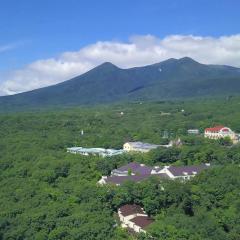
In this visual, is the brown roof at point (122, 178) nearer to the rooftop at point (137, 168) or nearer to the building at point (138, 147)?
the rooftop at point (137, 168)

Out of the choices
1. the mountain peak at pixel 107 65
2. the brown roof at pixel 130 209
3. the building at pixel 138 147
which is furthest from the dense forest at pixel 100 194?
the mountain peak at pixel 107 65

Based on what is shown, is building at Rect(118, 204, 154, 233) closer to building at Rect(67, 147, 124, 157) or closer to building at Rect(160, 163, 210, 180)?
building at Rect(160, 163, 210, 180)

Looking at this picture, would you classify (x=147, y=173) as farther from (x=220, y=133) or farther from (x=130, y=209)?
(x=220, y=133)

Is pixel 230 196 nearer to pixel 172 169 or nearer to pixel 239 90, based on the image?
pixel 172 169

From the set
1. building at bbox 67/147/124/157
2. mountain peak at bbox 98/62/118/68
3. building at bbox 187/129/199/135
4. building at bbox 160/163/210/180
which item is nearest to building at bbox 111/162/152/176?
building at bbox 160/163/210/180

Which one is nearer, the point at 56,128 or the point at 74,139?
the point at 74,139

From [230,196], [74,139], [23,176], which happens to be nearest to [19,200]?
[23,176]
